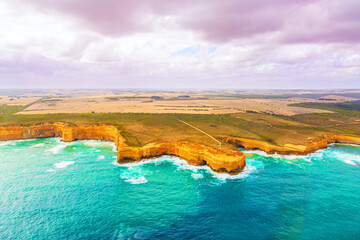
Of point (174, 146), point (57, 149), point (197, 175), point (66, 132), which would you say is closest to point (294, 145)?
point (197, 175)

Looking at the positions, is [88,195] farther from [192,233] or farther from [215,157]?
[215,157]

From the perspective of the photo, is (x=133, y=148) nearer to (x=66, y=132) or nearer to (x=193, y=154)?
(x=193, y=154)

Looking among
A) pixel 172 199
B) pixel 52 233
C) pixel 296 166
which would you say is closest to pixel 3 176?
pixel 52 233

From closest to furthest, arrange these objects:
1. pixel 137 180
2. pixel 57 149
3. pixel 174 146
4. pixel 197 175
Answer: pixel 137 180 < pixel 197 175 < pixel 174 146 < pixel 57 149

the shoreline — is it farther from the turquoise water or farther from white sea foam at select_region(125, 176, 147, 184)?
white sea foam at select_region(125, 176, 147, 184)

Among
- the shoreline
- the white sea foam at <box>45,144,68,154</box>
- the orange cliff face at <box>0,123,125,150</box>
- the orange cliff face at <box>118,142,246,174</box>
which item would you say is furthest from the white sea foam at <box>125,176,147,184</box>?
the white sea foam at <box>45,144,68,154</box>

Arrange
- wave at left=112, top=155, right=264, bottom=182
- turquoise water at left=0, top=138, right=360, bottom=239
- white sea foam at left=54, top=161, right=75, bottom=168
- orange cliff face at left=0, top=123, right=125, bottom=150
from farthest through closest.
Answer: orange cliff face at left=0, top=123, right=125, bottom=150, white sea foam at left=54, top=161, right=75, bottom=168, wave at left=112, top=155, right=264, bottom=182, turquoise water at left=0, top=138, right=360, bottom=239

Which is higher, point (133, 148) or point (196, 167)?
point (133, 148)
